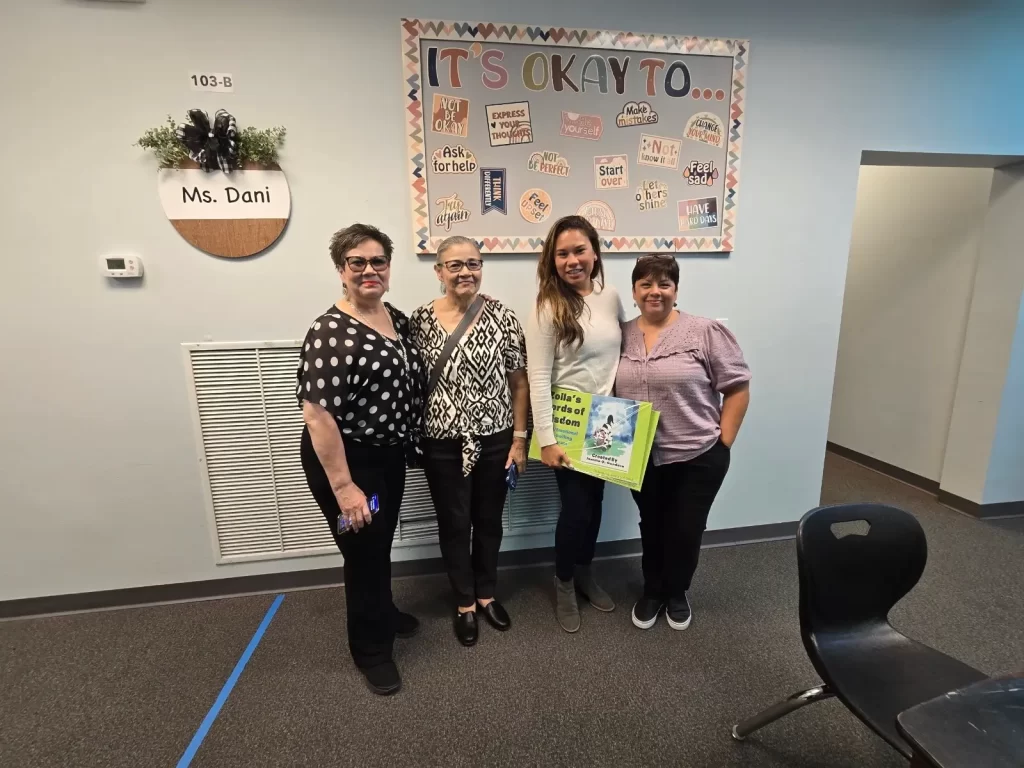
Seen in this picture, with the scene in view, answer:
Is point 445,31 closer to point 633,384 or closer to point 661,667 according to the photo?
point 633,384

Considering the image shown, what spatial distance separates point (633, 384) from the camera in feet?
5.72

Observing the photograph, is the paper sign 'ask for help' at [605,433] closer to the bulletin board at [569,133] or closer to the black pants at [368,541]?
the black pants at [368,541]

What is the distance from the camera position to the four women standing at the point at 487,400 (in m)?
1.46

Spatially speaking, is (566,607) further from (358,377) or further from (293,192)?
(293,192)

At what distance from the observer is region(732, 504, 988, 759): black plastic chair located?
47.4 inches

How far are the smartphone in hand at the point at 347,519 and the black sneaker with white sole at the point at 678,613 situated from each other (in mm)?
1323

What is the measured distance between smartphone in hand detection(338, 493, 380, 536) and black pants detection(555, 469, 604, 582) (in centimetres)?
71

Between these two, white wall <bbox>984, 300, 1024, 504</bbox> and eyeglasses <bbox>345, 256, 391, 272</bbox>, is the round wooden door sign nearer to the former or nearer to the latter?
eyeglasses <bbox>345, 256, 391, 272</bbox>

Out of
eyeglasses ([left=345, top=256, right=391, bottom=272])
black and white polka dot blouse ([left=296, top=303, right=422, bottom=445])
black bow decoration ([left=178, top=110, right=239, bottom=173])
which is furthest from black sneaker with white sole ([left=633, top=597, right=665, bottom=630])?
black bow decoration ([left=178, top=110, right=239, bottom=173])

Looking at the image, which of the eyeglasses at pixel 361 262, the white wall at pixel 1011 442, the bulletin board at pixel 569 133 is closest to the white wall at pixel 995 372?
the white wall at pixel 1011 442

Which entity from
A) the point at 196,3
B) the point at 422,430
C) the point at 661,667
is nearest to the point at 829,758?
the point at 661,667

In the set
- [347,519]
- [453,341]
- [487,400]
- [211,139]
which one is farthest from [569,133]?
[347,519]

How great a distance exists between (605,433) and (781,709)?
95 cm

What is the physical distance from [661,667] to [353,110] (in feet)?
8.14
